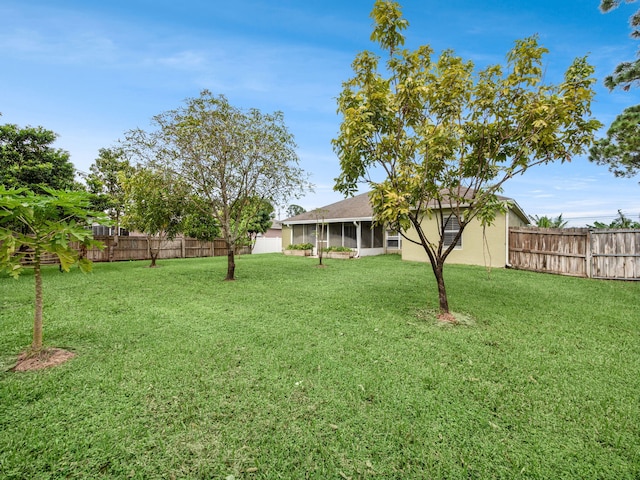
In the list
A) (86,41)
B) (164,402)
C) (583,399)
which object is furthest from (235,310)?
(86,41)

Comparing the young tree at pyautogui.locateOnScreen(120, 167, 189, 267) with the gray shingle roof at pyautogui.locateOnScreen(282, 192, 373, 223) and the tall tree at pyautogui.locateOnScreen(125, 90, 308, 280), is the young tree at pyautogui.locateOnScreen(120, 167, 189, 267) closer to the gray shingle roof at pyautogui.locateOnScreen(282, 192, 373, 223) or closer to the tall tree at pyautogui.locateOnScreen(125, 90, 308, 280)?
the tall tree at pyautogui.locateOnScreen(125, 90, 308, 280)

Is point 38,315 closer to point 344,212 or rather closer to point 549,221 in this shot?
point 344,212

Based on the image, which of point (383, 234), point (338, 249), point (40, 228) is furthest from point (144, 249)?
point (40, 228)

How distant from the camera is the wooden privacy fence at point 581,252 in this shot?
9195 millimetres

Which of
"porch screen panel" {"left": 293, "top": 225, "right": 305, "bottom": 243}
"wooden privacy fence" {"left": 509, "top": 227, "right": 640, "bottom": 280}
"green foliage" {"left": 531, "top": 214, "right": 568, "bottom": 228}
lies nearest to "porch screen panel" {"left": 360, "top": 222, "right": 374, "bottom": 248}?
"porch screen panel" {"left": 293, "top": 225, "right": 305, "bottom": 243}

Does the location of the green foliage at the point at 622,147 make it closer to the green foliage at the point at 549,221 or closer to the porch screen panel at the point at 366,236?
the green foliage at the point at 549,221

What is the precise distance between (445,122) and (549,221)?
12688 mm

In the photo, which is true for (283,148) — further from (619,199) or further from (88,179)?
(619,199)

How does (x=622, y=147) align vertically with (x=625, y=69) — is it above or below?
below

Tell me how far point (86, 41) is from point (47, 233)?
8.24 m

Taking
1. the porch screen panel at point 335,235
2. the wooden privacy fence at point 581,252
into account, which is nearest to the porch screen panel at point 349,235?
the porch screen panel at point 335,235

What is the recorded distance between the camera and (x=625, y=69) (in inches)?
336

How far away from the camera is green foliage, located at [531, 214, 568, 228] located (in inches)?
539

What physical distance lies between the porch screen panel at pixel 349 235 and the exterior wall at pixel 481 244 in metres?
4.57
